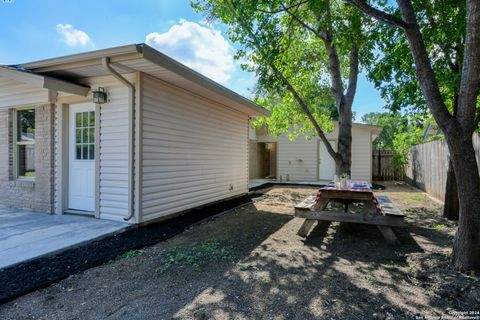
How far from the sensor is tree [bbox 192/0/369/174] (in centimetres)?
502

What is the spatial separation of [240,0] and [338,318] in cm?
432

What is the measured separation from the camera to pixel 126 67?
4.38 m

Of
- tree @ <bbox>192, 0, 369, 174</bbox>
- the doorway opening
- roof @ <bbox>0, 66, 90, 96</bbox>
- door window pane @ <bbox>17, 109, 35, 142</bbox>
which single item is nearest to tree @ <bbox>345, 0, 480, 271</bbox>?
tree @ <bbox>192, 0, 369, 174</bbox>

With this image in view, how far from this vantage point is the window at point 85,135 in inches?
204

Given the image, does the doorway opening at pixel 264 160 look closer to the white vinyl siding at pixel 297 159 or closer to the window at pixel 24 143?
the white vinyl siding at pixel 297 159

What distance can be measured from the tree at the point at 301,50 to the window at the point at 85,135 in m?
3.40

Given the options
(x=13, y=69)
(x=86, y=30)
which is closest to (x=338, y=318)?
(x=13, y=69)

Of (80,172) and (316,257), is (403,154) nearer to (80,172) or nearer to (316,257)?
(316,257)

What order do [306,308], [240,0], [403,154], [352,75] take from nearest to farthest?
[306,308] < [240,0] < [352,75] < [403,154]

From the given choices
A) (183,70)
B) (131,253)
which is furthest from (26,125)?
(131,253)

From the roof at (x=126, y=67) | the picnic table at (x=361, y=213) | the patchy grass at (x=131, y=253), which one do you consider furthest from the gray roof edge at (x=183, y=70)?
the picnic table at (x=361, y=213)

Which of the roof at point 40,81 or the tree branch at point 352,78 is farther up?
the tree branch at point 352,78

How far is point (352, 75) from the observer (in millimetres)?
6926

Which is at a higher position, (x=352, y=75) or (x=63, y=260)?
(x=352, y=75)
